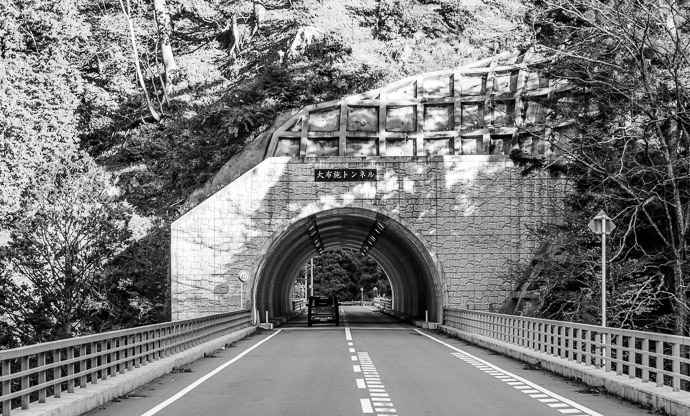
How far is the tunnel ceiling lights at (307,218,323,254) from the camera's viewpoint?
141 ft

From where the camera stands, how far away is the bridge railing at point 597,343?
13.2m

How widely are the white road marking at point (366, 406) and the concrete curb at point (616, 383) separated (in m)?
3.94

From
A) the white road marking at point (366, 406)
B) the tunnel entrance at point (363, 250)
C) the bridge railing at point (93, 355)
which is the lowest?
the white road marking at point (366, 406)

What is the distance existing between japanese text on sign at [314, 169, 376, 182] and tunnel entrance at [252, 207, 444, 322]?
4.32ft

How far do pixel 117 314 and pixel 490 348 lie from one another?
21.5m

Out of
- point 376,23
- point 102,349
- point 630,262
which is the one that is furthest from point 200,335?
point 376,23

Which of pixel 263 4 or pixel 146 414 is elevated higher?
pixel 263 4

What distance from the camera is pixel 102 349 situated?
14641 millimetres

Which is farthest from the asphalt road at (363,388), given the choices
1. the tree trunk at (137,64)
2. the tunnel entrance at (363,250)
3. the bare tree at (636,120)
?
the tree trunk at (137,64)

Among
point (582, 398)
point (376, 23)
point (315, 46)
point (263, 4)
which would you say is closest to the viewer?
point (582, 398)

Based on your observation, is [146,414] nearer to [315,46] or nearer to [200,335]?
[200,335]

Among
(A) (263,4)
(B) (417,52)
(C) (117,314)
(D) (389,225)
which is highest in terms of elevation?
(A) (263,4)

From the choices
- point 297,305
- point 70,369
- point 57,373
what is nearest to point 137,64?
point 297,305

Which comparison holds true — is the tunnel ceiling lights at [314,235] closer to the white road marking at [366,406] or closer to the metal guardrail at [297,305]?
the metal guardrail at [297,305]
